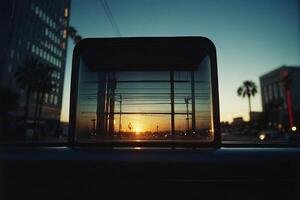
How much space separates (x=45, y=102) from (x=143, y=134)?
224 ft

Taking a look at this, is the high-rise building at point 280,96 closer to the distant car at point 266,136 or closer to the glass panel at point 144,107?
the distant car at point 266,136

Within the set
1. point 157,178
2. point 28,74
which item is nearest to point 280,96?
point 28,74

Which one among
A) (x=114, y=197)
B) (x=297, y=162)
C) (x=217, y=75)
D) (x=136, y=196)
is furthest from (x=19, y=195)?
(x=297, y=162)

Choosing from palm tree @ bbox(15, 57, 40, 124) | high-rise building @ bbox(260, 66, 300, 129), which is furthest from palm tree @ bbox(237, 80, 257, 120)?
palm tree @ bbox(15, 57, 40, 124)

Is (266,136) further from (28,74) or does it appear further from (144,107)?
(28,74)

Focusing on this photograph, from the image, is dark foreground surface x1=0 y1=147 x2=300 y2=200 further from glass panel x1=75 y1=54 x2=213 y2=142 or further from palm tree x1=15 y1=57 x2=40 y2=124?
palm tree x1=15 y1=57 x2=40 y2=124

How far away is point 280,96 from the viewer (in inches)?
4040

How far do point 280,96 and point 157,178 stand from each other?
11569 cm

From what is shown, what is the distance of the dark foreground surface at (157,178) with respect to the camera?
1253 millimetres

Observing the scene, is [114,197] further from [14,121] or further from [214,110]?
[14,121]

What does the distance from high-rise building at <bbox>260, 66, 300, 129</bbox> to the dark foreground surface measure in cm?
7548

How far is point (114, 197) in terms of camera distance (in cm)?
126

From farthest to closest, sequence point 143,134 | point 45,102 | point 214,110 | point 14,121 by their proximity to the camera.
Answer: point 45,102
point 14,121
point 143,134
point 214,110

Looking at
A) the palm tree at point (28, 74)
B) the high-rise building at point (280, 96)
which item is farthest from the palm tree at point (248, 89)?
the palm tree at point (28, 74)
